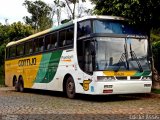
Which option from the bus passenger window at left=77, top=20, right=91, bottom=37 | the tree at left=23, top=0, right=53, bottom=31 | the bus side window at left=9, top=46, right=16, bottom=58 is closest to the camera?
the bus passenger window at left=77, top=20, right=91, bottom=37

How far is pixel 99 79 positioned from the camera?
Result: 15344mm

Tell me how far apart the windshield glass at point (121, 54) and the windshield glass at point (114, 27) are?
0.36 m

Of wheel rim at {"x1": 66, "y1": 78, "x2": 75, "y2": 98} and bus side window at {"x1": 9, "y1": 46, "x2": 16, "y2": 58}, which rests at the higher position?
bus side window at {"x1": 9, "y1": 46, "x2": 16, "y2": 58}

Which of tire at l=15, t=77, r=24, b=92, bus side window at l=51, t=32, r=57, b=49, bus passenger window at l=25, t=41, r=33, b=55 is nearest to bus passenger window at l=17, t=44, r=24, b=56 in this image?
bus passenger window at l=25, t=41, r=33, b=55

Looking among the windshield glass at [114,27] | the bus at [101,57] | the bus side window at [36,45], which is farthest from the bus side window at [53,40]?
the windshield glass at [114,27]

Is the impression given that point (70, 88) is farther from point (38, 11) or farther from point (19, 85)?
point (38, 11)

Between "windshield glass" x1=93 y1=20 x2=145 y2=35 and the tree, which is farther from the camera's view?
the tree

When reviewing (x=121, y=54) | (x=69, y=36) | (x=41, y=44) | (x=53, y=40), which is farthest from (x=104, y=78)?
(x=41, y=44)

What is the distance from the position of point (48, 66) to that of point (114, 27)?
5.17m

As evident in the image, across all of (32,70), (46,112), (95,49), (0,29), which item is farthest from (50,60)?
(0,29)

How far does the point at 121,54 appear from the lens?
15828mm

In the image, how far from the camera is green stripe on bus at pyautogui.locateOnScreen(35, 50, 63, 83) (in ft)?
63.0

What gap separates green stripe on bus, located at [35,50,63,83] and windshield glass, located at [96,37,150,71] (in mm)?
3337

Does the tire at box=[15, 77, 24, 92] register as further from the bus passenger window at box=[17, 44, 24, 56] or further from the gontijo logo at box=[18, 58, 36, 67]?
the bus passenger window at box=[17, 44, 24, 56]
